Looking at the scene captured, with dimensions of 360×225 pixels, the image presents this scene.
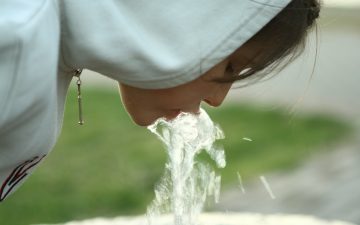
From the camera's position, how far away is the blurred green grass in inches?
125

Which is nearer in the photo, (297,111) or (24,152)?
(24,152)

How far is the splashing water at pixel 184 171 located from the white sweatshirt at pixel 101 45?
0.50 meters

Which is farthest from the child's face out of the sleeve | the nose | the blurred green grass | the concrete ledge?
the blurred green grass

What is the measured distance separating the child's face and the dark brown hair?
0.02m

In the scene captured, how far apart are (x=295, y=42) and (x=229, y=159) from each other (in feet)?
7.36

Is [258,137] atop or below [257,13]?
atop

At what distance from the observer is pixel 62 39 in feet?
4.10

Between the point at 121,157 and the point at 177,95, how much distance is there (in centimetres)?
239

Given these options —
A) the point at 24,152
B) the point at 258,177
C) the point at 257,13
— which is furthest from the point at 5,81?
the point at 258,177

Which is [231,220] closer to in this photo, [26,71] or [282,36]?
[282,36]

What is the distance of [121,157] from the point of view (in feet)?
12.2

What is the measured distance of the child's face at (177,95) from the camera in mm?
1359

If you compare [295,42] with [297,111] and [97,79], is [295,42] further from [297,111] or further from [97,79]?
[97,79]

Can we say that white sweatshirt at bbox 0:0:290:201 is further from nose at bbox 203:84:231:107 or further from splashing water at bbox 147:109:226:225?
splashing water at bbox 147:109:226:225
